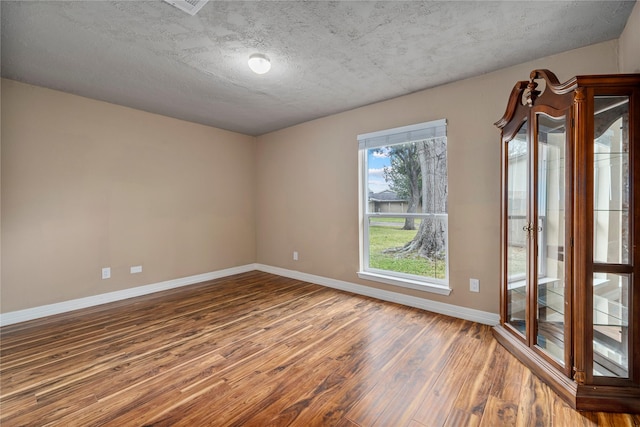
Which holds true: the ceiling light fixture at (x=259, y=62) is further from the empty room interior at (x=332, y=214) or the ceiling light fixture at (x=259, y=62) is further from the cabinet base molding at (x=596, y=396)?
the cabinet base molding at (x=596, y=396)

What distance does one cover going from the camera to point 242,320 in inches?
114

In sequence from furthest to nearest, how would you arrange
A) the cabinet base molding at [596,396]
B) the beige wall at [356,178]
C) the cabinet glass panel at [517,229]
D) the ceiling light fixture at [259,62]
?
the beige wall at [356,178] → the ceiling light fixture at [259,62] → the cabinet glass panel at [517,229] → the cabinet base molding at [596,396]

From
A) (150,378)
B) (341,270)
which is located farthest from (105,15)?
(341,270)

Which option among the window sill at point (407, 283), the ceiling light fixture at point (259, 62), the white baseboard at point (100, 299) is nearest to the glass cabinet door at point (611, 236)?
the window sill at point (407, 283)

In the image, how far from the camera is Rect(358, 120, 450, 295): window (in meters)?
3.14

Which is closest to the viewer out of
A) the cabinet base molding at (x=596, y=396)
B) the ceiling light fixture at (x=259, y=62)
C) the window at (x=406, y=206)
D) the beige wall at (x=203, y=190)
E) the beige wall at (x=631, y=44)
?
the cabinet base molding at (x=596, y=396)

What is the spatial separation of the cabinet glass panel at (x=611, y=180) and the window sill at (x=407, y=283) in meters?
1.52

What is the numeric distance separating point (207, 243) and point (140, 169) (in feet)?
4.82

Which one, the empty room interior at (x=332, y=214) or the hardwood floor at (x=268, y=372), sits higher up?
the empty room interior at (x=332, y=214)

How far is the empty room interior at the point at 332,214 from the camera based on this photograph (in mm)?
1620

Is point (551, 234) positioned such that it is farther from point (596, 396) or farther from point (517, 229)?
point (596, 396)

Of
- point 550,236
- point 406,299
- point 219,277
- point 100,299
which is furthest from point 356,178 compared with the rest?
point 100,299

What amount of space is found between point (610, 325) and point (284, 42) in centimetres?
295

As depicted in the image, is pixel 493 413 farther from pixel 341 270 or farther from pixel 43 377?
pixel 43 377
